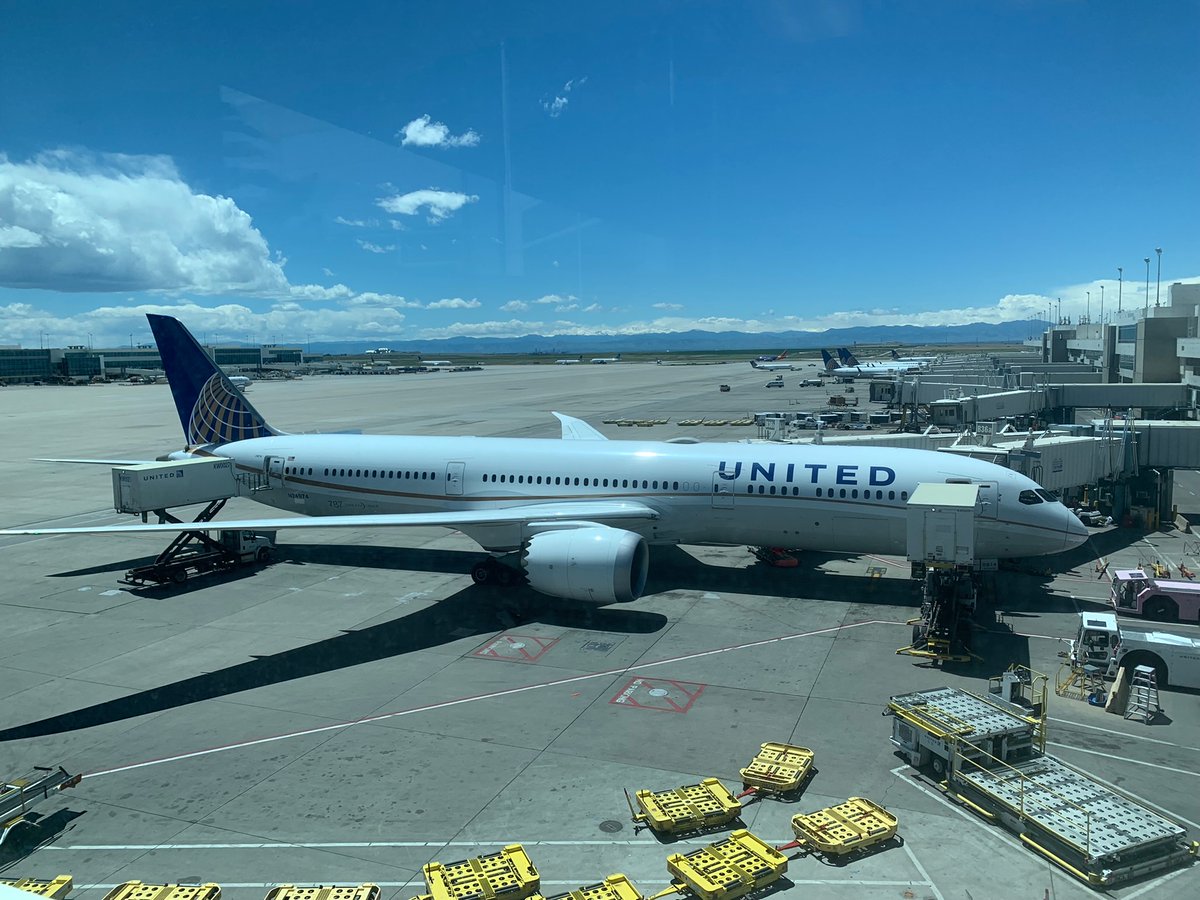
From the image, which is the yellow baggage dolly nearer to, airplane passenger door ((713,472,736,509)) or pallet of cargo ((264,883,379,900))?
pallet of cargo ((264,883,379,900))

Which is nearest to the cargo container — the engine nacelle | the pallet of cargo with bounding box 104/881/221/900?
the engine nacelle

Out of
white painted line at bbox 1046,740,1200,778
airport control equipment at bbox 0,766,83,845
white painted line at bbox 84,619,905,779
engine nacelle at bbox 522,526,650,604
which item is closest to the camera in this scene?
airport control equipment at bbox 0,766,83,845

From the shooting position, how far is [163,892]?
930 centimetres

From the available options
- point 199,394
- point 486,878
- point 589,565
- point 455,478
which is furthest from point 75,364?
point 486,878

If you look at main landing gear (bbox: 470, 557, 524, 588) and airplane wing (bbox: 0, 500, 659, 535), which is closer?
airplane wing (bbox: 0, 500, 659, 535)

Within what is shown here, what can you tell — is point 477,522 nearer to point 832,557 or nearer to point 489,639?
point 489,639

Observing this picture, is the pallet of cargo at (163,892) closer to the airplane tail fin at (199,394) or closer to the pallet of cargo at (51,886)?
the pallet of cargo at (51,886)

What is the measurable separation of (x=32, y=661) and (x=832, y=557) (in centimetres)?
2193

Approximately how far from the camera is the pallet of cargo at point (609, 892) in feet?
29.9

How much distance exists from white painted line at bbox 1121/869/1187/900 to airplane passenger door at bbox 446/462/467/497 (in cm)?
1906

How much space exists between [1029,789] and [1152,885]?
1833mm

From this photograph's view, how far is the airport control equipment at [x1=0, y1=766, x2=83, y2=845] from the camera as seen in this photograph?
10938mm

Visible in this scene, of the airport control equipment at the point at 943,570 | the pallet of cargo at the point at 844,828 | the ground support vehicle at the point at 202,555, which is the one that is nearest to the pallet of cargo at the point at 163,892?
the pallet of cargo at the point at 844,828

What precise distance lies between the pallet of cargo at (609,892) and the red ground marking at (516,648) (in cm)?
812
